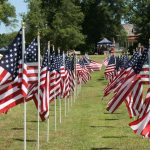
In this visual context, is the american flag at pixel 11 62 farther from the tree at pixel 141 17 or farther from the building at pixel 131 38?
the building at pixel 131 38

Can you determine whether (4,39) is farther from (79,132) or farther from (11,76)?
(11,76)

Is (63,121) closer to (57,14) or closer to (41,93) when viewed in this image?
(41,93)

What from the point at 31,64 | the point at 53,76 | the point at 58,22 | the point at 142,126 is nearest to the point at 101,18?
the point at 58,22

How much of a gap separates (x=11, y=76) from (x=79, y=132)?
288 inches

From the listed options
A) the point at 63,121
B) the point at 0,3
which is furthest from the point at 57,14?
the point at 63,121

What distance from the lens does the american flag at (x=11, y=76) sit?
13.6 meters

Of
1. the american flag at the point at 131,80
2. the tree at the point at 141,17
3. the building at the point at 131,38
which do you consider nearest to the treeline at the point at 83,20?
the tree at the point at 141,17

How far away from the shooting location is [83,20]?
108500 mm

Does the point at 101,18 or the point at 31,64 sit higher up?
the point at 101,18

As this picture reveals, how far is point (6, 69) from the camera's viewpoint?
13734 mm

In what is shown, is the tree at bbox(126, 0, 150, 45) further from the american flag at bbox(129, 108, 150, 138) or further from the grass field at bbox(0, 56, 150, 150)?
the american flag at bbox(129, 108, 150, 138)

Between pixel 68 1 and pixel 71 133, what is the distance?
76587mm

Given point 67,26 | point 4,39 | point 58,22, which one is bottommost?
point 4,39

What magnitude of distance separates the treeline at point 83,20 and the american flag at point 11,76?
65011 millimetres
